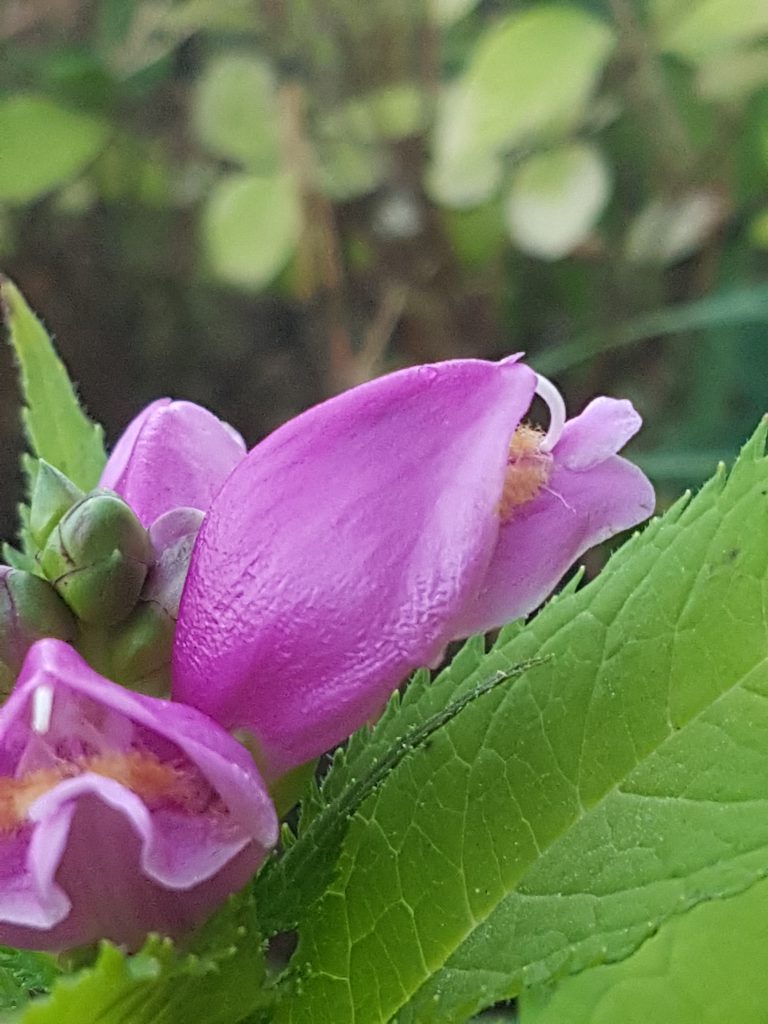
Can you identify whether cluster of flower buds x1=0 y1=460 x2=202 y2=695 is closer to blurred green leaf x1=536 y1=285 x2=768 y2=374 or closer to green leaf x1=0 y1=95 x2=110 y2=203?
blurred green leaf x1=536 y1=285 x2=768 y2=374

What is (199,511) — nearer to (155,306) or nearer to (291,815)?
(291,815)

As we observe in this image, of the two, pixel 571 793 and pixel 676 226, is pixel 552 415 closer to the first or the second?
pixel 571 793

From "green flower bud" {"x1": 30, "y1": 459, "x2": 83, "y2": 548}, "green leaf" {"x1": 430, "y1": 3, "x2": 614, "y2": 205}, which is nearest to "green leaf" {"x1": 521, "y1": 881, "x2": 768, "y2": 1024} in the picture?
"green flower bud" {"x1": 30, "y1": 459, "x2": 83, "y2": 548}

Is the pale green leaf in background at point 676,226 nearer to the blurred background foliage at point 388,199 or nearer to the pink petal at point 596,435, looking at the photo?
the blurred background foliage at point 388,199

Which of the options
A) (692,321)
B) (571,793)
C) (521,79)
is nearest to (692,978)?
(571,793)

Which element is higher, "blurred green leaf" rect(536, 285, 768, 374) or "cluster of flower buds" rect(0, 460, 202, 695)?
"cluster of flower buds" rect(0, 460, 202, 695)

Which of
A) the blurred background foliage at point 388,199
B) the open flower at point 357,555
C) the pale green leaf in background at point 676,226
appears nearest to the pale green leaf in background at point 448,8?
the blurred background foliage at point 388,199
